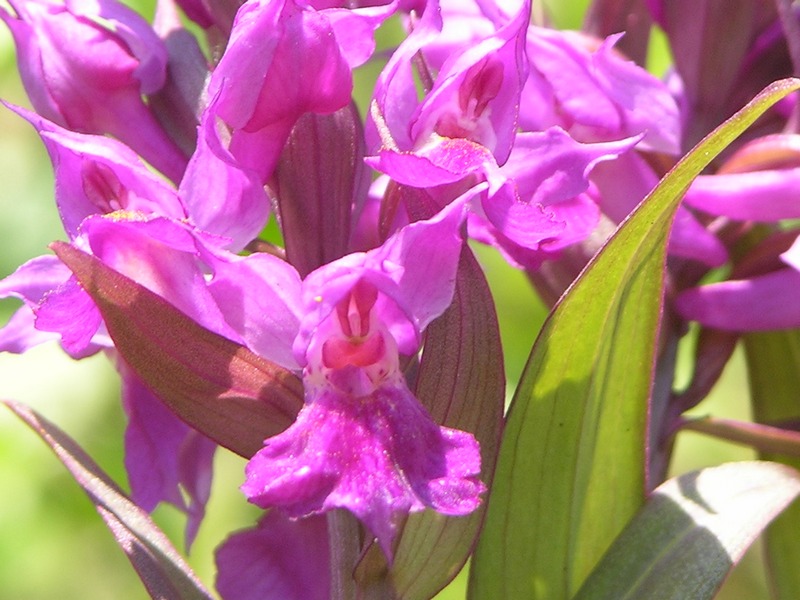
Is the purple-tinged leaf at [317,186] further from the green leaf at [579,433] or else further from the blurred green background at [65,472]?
the blurred green background at [65,472]

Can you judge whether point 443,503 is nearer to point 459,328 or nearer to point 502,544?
point 459,328

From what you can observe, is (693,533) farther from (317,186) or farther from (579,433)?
(317,186)

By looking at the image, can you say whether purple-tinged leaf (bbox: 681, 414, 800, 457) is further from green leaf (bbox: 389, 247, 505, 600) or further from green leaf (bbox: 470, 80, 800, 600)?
green leaf (bbox: 389, 247, 505, 600)

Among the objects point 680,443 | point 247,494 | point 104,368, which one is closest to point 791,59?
point 247,494

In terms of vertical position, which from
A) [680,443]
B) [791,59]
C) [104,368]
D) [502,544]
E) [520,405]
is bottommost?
[680,443]

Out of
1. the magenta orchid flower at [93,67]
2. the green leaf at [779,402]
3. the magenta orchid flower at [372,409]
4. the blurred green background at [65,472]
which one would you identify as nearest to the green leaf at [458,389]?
the magenta orchid flower at [372,409]

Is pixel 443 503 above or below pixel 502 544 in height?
above
